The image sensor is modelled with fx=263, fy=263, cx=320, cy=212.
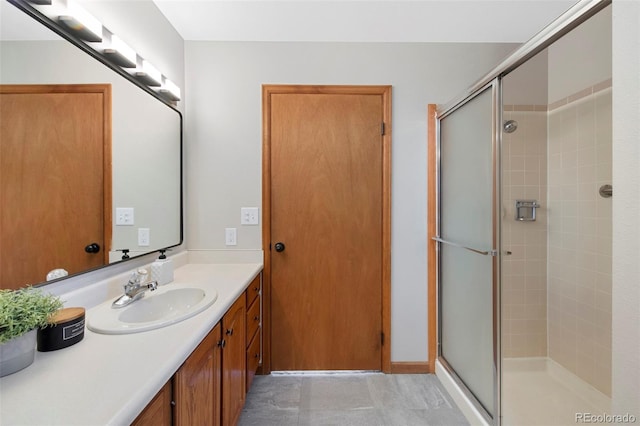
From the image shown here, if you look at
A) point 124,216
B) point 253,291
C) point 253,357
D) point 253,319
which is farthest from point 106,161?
point 253,357

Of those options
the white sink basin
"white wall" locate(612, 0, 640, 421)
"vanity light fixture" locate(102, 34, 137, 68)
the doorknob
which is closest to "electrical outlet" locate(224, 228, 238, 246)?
the white sink basin

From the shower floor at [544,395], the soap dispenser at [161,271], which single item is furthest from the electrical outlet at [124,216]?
the shower floor at [544,395]

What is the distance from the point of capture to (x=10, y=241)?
854mm

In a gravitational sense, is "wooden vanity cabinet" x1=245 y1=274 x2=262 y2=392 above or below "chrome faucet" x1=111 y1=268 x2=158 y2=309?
below

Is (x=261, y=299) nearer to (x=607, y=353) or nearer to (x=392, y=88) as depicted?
(x=392, y=88)

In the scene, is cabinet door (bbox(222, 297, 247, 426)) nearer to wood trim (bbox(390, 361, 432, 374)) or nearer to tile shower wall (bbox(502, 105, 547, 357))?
wood trim (bbox(390, 361, 432, 374))

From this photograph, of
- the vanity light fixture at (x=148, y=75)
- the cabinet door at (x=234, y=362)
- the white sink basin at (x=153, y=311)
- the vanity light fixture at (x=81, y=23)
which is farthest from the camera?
the vanity light fixture at (x=148, y=75)

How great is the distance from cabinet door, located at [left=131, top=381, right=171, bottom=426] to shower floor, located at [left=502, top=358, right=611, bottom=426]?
5.22 feet

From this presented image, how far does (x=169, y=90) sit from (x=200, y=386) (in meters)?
1.66

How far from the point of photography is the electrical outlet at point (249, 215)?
193 centimetres

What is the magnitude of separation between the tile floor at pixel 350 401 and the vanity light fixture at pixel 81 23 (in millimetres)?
2074

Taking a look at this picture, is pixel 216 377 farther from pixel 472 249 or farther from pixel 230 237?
pixel 472 249

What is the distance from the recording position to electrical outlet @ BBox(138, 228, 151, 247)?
1.43m

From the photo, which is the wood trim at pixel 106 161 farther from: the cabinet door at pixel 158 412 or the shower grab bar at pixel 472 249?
the shower grab bar at pixel 472 249
